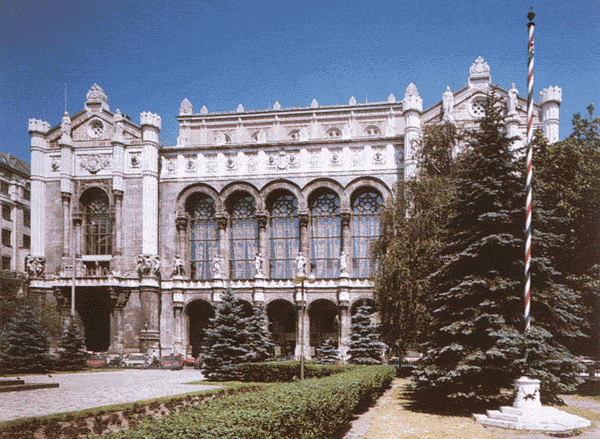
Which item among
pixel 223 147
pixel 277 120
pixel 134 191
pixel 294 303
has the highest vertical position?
pixel 277 120

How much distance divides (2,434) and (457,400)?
13.0 m

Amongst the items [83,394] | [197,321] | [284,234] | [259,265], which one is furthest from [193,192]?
[83,394]

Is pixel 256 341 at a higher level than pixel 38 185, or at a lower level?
lower

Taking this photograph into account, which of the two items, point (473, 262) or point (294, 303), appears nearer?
point (473, 262)

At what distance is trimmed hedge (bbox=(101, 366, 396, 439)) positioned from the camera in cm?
666

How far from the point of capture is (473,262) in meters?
16.5

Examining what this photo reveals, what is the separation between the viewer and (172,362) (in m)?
36.0

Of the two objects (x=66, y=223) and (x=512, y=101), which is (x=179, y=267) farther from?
(x=512, y=101)

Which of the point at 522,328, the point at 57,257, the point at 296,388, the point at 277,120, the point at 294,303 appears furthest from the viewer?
the point at 277,120

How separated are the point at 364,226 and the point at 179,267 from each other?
16032 millimetres

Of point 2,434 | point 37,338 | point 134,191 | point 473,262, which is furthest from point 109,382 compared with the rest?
point 134,191

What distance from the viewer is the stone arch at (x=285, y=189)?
41406 millimetres

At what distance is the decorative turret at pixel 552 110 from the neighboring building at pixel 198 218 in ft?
2.89

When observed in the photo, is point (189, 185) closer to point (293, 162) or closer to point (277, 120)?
point (293, 162)
